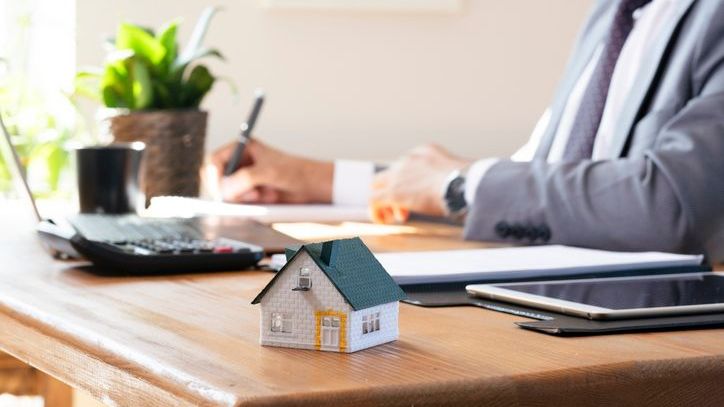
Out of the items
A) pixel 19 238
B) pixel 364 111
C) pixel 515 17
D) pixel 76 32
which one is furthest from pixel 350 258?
pixel 515 17

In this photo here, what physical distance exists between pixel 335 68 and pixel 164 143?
108 centimetres

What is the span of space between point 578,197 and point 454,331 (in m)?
0.73

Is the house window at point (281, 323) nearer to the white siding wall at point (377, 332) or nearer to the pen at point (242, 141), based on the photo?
the white siding wall at point (377, 332)

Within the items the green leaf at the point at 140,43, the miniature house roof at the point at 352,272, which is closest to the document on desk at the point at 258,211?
the green leaf at the point at 140,43

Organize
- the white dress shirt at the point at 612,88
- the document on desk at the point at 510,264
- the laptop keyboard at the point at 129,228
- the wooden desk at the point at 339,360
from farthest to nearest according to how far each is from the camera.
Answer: the white dress shirt at the point at 612,88, the laptop keyboard at the point at 129,228, the document on desk at the point at 510,264, the wooden desk at the point at 339,360

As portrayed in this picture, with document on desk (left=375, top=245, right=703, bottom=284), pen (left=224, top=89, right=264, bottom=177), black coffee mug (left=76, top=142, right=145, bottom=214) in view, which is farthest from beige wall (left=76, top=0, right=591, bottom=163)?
document on desk (left=375, top=245, right=703, bottom=284)

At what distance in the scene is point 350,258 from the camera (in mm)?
648

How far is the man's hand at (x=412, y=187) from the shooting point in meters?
1.72

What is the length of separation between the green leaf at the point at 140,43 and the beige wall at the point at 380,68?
0.74m

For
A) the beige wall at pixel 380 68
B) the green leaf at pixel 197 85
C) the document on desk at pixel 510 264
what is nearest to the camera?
the document on desk at pixel 510 264

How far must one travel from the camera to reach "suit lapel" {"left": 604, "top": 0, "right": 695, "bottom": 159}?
4.98 feet

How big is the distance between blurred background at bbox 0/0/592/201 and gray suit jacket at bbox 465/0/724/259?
122 cm

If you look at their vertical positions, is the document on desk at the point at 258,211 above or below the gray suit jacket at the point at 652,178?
below

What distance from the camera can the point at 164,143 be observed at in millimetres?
1782
